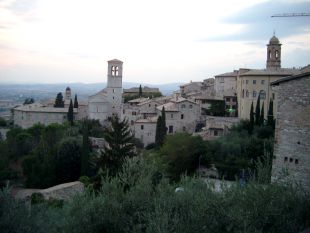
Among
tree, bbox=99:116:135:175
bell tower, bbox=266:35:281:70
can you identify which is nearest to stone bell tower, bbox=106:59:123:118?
bell tower, bbox=266:35:281:70

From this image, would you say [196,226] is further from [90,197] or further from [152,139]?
[152,139]

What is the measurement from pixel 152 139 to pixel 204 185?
31.9 m

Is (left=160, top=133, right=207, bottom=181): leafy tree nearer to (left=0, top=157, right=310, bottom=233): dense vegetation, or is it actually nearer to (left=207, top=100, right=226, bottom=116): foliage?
(left=207, top=100, right=226, bottom=116): foliage

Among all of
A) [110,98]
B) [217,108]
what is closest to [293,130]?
[217,108]

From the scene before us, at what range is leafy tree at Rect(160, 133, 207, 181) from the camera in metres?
28.5

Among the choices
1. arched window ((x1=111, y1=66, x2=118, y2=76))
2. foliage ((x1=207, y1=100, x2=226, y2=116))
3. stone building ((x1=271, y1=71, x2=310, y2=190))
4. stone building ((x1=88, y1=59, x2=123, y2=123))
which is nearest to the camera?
stone building ((x1=271, y1=71, x2=310, y2=190))

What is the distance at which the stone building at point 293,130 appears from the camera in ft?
29.7

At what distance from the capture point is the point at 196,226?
777cm

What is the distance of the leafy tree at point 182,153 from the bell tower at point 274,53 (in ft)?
72.5

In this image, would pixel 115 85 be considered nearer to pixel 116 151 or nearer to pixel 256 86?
pixel 256 86

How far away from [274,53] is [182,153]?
82.9ft

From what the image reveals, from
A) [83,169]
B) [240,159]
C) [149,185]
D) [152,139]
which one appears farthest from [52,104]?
[149,185]

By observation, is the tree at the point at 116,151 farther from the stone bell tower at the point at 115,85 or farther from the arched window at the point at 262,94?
the stone bell tower at the point at 115,85

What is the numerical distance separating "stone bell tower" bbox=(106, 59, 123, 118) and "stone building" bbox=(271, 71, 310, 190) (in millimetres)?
42179
